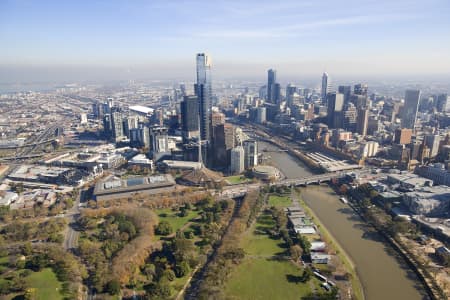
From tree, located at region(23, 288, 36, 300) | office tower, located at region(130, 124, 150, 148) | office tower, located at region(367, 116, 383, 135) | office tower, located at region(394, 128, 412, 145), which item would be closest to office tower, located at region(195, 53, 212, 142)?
office tower, located at region(130, 124, 150, 148)

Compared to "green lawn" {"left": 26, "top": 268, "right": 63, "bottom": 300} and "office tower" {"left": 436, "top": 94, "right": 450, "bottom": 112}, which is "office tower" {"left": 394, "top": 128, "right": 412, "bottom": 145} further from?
"green lawn" {"left": 26, "top": 268, "right": 63, "bottom": 300}

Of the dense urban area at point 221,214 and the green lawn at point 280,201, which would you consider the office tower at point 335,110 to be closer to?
the dense urban area at point 221,214

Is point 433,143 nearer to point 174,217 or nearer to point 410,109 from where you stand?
point 410,109

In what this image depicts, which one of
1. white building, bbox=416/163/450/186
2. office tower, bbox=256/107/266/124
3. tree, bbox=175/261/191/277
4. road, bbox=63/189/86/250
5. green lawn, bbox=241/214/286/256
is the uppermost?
office tower, bbox=256/107/266/124

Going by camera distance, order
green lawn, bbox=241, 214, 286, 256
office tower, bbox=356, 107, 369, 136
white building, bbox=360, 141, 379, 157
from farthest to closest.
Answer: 1. office tower, bbox=356, 107, 369, 136
2. white building, bbox=360, 141, 379, 157
3. green lawn, bbox=241, 214, 286, 256

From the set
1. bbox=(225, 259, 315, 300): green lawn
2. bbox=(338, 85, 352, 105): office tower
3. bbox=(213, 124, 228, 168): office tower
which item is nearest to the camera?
bbox=(225, 259, 315, 300): green lawn

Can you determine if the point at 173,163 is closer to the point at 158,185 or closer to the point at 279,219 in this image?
the point at 158,185
